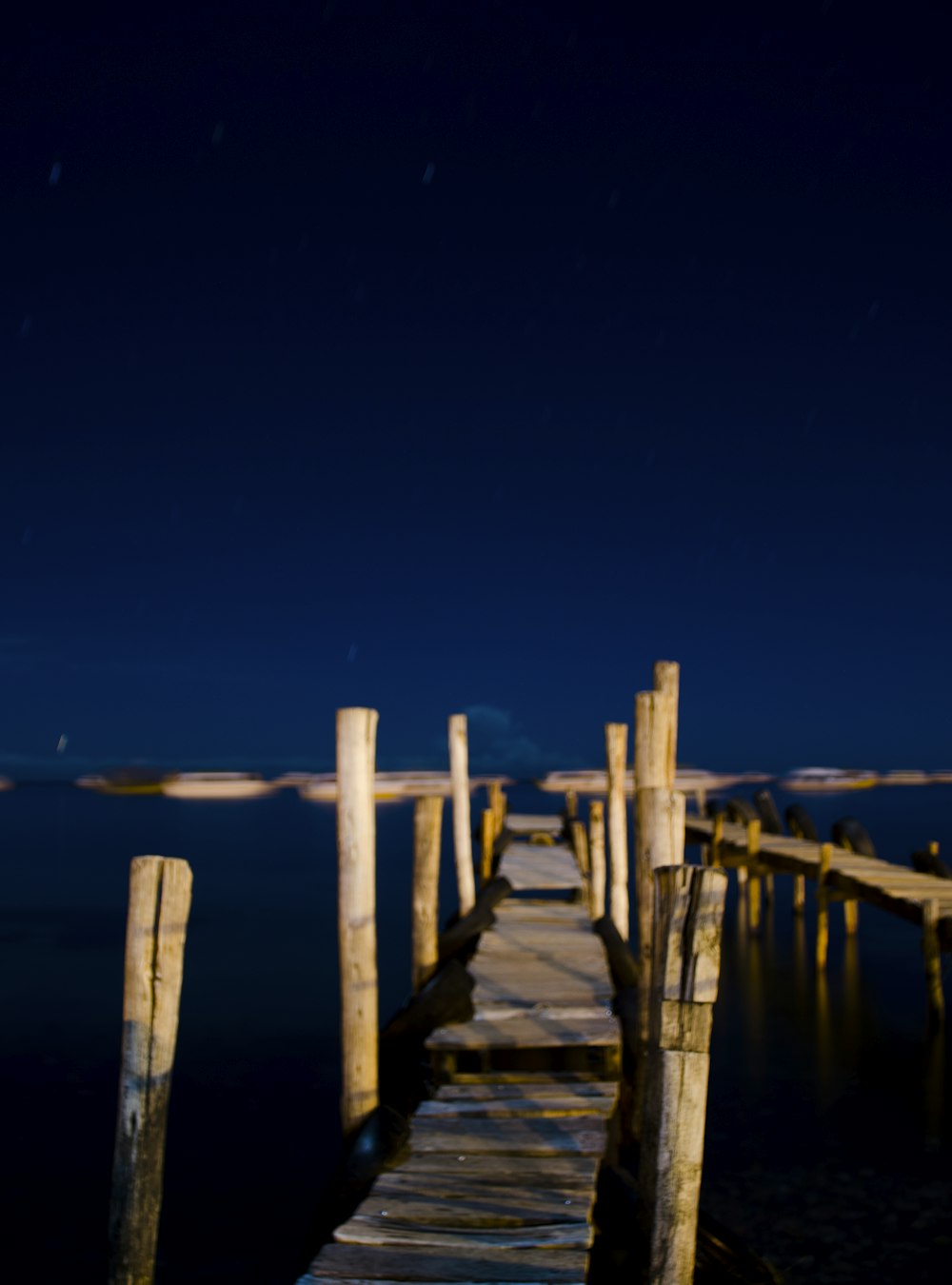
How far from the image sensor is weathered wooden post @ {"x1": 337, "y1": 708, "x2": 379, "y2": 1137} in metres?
6.71

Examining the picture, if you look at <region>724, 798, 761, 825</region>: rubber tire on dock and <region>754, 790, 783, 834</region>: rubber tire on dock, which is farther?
<region>724, 798, 761, 825</region>: rubber tire on dock

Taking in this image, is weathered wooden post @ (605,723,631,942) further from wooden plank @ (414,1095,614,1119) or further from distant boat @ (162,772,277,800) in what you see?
distant boat @ (162,772,277,800)

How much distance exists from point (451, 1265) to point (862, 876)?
1065 centimetres

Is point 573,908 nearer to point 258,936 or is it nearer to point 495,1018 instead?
→ point 495,1018

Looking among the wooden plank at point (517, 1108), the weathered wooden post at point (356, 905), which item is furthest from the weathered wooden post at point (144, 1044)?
the wooden plank at point (517, 1108)

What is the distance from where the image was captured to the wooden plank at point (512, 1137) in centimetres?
579

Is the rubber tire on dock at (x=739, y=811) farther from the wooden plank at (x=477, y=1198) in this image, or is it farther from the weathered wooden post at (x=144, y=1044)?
the weathered wooden post at (x=144, y=1044)

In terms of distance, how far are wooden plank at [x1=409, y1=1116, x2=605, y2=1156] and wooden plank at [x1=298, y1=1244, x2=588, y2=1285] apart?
114 centimetres

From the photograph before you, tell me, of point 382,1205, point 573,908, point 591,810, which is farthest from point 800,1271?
point 591,810

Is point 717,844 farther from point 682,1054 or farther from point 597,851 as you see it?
point 682,1054

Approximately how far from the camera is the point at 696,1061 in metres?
4.21

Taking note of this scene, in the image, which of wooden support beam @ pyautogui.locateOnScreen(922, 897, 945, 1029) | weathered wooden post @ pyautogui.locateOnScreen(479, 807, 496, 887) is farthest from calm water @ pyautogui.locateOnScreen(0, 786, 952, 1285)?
weathered wooden post @ pyautogui.locateOnScreen(479, 807, 496, 887)

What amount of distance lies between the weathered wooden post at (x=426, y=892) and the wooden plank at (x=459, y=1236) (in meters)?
5.03

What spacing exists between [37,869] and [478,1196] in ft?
128
